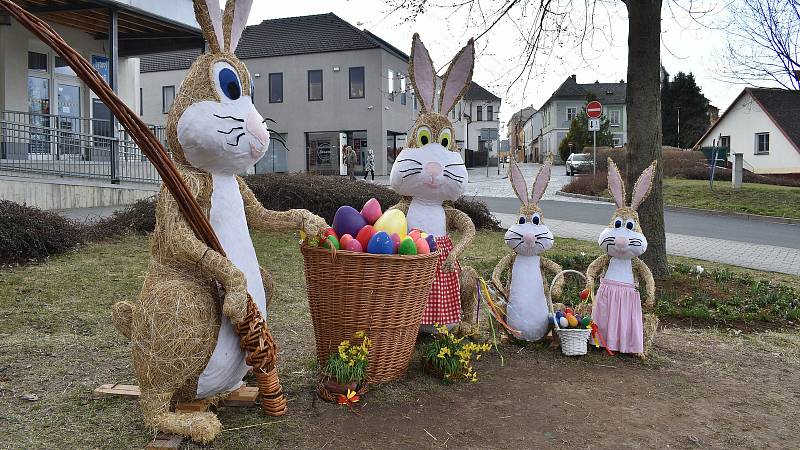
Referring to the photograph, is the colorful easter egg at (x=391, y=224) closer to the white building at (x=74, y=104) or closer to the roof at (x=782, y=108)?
the white building at (x=74, y=104)

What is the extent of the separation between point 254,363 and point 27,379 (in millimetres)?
1796

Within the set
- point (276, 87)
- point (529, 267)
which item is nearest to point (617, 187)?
point (529, 267)

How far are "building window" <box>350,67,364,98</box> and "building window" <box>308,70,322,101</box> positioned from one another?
161 centimetres

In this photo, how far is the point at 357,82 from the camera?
2858 cm

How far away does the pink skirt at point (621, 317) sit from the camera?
449 centimetres

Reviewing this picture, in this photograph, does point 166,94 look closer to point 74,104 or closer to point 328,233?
point 74,104

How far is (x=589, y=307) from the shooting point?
486cm

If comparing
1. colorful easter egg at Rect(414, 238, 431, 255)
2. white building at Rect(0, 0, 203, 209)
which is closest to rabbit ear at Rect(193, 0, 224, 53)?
colorful easter egg at Rect(414, 238, 431, 255)

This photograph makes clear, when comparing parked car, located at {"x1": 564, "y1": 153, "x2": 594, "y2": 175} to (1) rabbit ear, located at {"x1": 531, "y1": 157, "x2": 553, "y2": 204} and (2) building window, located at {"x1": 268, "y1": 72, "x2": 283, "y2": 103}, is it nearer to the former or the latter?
(2) building window, located at {"x1": 268, "y1": 72, "x2": 283, "y2": 103}

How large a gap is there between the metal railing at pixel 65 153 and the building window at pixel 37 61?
1.35 m

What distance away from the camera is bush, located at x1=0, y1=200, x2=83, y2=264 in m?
7.30

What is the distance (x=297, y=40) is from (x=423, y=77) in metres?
26.9

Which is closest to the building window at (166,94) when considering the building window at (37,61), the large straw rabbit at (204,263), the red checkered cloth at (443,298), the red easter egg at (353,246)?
the building window at (37,61)

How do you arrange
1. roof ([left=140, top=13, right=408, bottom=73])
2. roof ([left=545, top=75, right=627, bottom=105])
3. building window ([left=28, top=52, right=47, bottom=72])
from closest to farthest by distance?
1. building window ([left=28, top=52, right=47, bottom=72])
2. roof ([left=140, top=13, right=408, bottom=73])
3. roof ([left=545, top=75, right=627, bottom=105])
